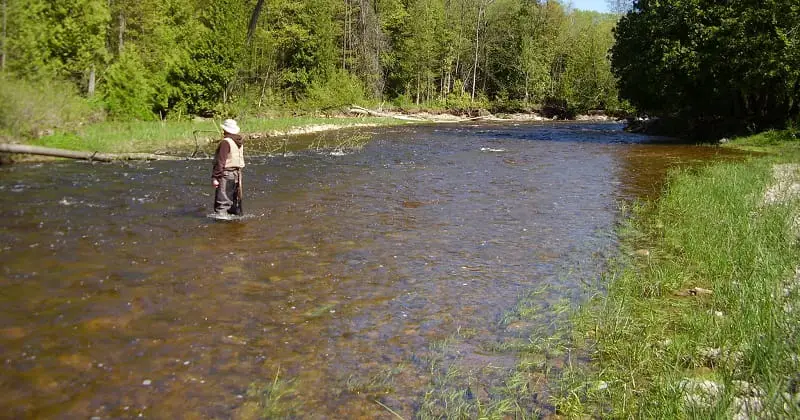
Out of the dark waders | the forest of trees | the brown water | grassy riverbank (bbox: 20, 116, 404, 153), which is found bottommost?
the brown water

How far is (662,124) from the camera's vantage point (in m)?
42.0

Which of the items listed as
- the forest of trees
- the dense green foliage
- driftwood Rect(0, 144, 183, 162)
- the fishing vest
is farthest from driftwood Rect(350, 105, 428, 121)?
the fishing vest

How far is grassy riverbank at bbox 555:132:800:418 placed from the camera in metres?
4.69

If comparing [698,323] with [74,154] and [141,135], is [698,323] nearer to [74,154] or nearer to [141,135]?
[74,154]

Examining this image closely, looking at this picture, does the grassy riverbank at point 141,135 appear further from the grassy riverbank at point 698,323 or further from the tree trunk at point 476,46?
the tree trunk at point 476,46

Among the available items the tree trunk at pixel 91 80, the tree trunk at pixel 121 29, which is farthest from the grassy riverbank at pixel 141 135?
the tree trunk at pixel 121 29

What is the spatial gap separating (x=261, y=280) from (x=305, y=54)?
4986 cm

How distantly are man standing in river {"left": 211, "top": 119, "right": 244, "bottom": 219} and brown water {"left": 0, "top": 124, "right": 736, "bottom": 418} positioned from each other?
0.56 m

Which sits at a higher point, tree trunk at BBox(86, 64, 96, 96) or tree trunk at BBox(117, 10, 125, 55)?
tree trunk at BBox(117, 10, 125, 55)

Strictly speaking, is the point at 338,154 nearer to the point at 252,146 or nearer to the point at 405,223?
the point at 252,146

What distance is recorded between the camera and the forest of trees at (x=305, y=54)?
31.2 m

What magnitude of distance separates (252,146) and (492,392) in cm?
2446

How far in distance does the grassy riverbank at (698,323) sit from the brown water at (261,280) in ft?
2.97

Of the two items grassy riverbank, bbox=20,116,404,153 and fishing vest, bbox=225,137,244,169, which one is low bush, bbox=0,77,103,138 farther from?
fishing vest, bbox=225,137,244,169
